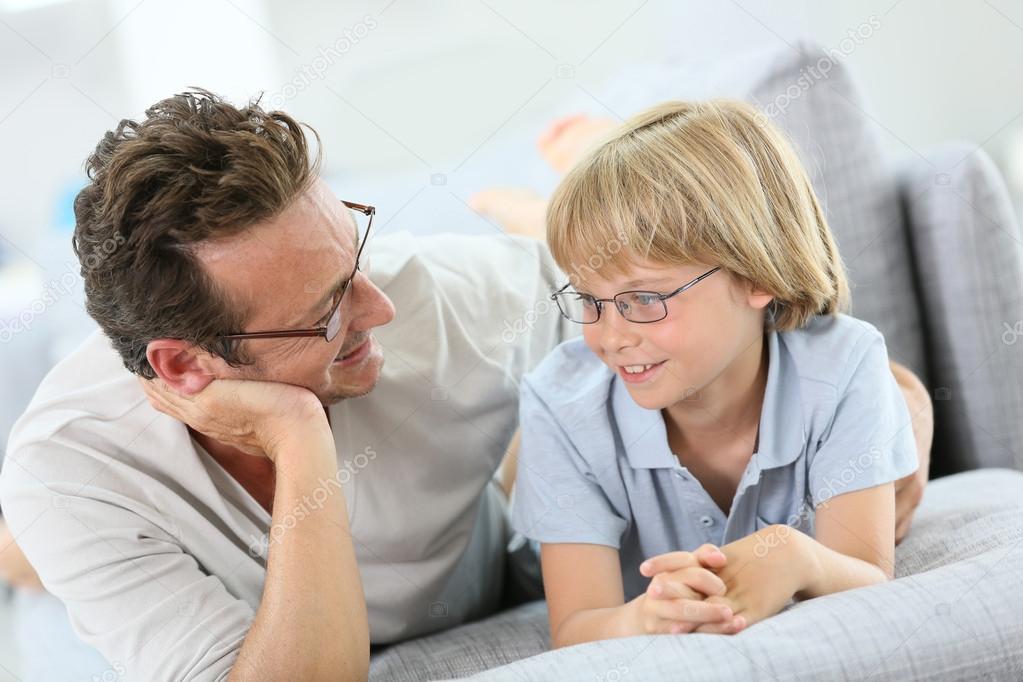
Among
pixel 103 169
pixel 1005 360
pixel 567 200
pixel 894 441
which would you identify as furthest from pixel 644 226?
pixel 1005 360

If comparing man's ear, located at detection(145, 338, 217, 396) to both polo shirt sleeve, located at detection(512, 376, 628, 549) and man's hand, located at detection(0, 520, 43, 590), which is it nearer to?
polo shirt sleeve, located at detection(512, 376, 628, 549)

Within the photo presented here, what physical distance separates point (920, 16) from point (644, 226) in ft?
6.17

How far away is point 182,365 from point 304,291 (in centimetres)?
18

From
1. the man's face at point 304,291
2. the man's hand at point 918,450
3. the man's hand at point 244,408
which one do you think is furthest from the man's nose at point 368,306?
the man's hand at point 918,450

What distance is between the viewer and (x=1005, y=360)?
5.12ft

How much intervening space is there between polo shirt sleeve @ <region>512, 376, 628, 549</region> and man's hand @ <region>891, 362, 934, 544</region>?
0.36m

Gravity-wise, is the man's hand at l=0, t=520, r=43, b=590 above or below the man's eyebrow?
below

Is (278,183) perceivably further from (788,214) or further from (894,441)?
(894,441)

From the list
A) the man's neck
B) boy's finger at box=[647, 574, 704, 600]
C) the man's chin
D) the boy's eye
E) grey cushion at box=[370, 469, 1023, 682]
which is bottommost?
grey cushion at box=[370, 469, 1023, 682]

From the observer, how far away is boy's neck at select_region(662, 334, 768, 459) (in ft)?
4.15

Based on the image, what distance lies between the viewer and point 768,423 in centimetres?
124
